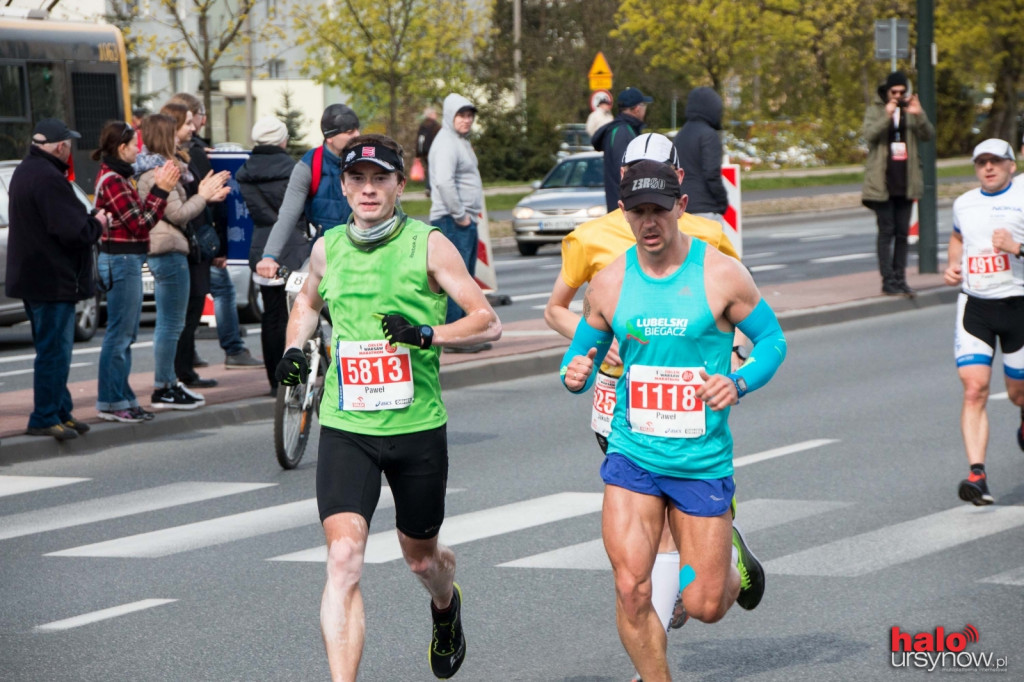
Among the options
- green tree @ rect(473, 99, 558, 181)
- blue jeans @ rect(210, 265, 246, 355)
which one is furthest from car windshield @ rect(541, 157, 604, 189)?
green tree @ rect(473, 99, 558, 181)

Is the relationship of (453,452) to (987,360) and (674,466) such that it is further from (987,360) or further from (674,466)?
(674,466)

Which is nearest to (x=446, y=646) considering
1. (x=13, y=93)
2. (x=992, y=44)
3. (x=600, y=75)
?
(x=13, y=93)

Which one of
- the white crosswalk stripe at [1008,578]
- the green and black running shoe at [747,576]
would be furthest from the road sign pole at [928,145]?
the green and black running shoe at [747,576]

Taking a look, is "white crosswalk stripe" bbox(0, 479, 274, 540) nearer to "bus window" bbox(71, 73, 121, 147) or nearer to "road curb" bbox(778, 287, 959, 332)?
"road curb" bbox(778, 287, 959, 332)

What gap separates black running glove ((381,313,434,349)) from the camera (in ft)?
17.2

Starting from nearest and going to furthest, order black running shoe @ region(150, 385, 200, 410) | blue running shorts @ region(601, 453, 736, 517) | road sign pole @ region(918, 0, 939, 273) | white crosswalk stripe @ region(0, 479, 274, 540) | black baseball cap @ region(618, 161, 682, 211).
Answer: black baseball cap @ region(618, 161, 682, 211) < blue running shorts @ region(601, 453, 736, 517) < white crosswalk stripe @ region(0, 479, 274, 540) < black running shoe @ region(150, 385, 200, 410) < road sign pole @ region(918, 0, 939, 273)

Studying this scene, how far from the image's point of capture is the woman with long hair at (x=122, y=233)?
1069cm

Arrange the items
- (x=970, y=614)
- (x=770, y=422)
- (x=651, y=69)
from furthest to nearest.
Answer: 1. (x=651, y=69)
2. (x=770, y=422)
3. (x=970, y=614)

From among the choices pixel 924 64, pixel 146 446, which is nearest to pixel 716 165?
pixel 146 446

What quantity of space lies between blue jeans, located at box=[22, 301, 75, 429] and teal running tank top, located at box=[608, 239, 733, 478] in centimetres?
601

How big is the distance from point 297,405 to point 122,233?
6.52ft

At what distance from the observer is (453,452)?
10188mm

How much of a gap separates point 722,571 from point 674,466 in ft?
1.24

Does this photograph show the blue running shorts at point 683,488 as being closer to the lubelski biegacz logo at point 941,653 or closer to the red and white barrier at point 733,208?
the lubelski biegacz logo at point 941,653
